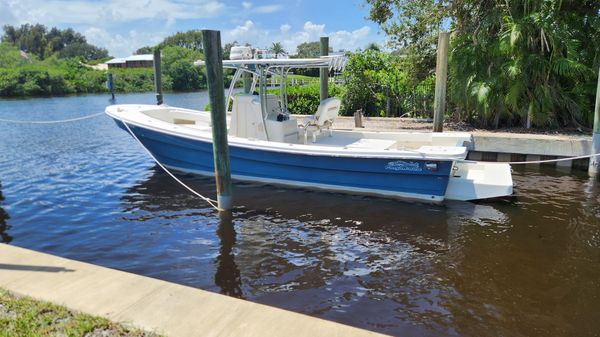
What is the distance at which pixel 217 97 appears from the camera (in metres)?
6.91

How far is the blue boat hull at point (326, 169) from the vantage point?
781cm

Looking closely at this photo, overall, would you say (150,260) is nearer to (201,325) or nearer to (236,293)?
(236,293)

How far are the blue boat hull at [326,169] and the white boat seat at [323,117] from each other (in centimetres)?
81

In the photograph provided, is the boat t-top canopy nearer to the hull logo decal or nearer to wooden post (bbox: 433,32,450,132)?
the hull logo decal

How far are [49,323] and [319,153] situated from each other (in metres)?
5.51

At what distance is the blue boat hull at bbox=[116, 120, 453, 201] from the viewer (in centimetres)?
781

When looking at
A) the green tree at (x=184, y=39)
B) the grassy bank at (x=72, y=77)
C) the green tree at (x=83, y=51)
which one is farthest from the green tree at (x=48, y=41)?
the grassy bank at (x=72, y=77)

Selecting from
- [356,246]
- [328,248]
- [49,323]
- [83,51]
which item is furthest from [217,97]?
[83,51]

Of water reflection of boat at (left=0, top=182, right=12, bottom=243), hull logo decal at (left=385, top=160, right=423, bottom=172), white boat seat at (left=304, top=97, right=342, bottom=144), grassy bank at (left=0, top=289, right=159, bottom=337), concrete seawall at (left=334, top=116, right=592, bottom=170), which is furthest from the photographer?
concrete seawall at (left=334, top=116, right=592, bottom=170)

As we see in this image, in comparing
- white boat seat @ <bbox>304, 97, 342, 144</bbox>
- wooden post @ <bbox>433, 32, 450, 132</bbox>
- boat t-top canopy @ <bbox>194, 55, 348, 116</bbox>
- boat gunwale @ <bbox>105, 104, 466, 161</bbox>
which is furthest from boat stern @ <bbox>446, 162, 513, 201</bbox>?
boat t-top canopy @ <bbox>194, 55, 348, 116</bbox>

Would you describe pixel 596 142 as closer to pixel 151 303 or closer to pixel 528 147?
pixel 528 147

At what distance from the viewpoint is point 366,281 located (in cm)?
534

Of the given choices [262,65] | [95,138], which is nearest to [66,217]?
[262,65]

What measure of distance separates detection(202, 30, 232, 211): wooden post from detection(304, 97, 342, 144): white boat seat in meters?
2.34
